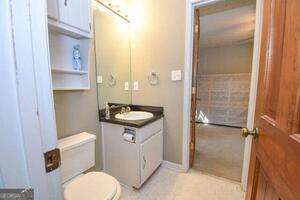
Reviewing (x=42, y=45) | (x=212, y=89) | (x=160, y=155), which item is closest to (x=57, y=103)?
(x=42, y=45)

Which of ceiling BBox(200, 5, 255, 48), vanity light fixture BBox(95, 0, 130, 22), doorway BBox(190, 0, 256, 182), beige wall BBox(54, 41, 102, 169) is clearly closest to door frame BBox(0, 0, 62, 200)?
beige wall BBox(54, 41, 102, 169)

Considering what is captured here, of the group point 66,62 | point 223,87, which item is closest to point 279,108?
point 66,62

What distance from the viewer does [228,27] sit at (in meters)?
3.04

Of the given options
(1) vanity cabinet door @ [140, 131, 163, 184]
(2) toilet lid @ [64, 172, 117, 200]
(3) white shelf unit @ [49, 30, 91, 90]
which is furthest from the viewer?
(1) vanity cabinet door @ [140, 131, 163, 184]

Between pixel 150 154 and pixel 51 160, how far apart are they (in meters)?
1.41

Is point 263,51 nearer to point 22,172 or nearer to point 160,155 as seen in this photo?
point 22,172

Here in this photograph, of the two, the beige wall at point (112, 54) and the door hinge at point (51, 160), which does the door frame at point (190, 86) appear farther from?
the door hinge at point (51, 160)

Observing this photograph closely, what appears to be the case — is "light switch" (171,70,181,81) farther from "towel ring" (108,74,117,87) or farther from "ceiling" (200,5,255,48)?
"ceiling" (200,5,255,48)

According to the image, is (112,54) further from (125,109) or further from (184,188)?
(184,188)

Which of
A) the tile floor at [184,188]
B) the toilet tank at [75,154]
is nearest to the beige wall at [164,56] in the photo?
the tile floor at [184,188]

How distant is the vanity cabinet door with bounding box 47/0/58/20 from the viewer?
3.49ft

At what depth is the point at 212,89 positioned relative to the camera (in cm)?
423

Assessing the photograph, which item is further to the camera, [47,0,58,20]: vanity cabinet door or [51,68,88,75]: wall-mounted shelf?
[51,68,88,75]: wall-mounted shelf

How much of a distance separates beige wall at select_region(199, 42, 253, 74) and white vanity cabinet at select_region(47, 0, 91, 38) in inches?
150
